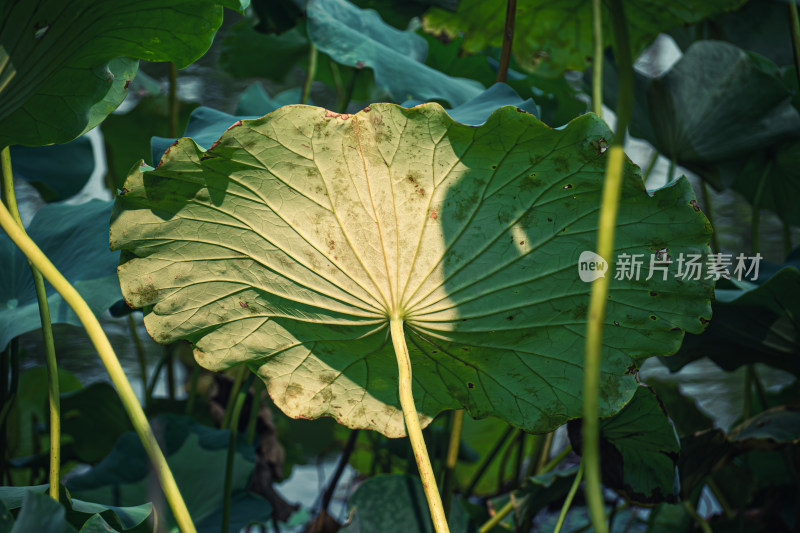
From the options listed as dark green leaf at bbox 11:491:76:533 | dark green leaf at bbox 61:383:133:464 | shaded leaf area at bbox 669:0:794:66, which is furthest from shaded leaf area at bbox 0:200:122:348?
shaded leaf area at bbox 669:0:794:66

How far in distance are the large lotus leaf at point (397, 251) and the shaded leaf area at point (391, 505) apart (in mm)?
218

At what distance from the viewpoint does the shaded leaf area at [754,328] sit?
776 millimetres

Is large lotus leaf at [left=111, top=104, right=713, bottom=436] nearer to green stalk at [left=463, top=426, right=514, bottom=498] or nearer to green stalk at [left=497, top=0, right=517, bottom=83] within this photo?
green stalk at [left=497, top=0, right=517, bottom=83]

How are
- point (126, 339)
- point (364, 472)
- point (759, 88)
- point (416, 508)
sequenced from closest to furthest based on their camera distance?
point (416, 508) → point (759, 88) → point (364, 472) → point (126, 339)

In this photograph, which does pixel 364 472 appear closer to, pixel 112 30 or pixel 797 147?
pixel 797 147

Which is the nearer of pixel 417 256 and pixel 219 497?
pixel 417 256

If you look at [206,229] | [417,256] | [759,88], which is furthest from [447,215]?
[759,88]

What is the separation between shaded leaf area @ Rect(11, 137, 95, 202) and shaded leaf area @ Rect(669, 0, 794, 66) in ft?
4.10

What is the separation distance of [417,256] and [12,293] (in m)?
0.62

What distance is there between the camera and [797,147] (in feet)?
3.52

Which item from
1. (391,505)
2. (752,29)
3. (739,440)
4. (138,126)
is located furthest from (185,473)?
(752,29)

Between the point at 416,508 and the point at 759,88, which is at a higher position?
the point at 759,88

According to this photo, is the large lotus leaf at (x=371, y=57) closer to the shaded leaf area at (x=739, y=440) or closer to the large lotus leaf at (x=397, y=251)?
the large lotus leaf at (x=397, y=251)

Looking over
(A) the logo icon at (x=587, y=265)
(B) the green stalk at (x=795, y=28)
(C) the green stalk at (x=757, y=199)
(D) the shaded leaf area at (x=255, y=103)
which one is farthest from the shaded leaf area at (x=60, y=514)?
(C) the green stalk at (x=757, y=199)
